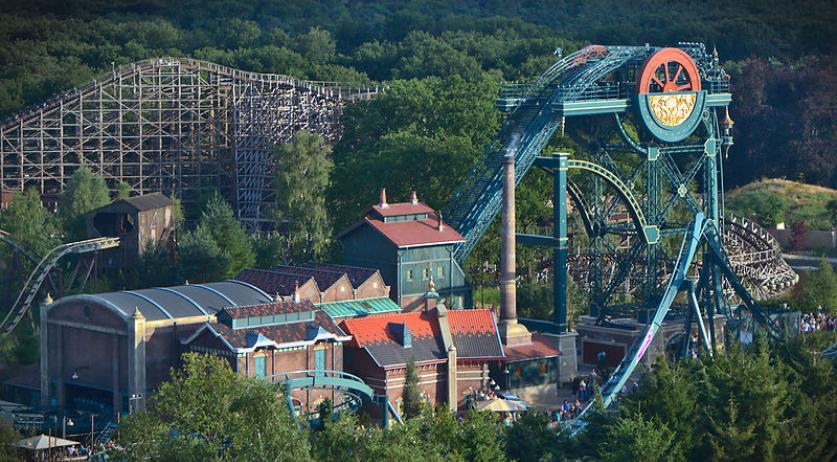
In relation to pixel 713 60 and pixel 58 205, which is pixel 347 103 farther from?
pixel 713 60

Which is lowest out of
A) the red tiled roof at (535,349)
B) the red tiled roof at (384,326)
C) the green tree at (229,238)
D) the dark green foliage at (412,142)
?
the red tiled roof at (535,349)

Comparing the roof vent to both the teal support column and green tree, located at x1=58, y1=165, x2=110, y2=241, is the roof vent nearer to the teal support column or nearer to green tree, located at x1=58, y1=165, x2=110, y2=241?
the teal support column

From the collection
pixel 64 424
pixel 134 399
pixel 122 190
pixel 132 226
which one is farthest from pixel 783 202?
pixel 64 424

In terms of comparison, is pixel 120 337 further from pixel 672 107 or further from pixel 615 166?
pixel 672 107

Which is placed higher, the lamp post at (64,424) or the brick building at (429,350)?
the brick building at (429,350)

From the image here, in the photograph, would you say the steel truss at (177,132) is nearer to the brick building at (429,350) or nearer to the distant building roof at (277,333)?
the brick building at (429,350)

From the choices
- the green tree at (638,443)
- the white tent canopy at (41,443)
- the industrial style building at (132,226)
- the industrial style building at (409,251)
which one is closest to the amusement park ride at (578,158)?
the industrial style building at (409,251)
